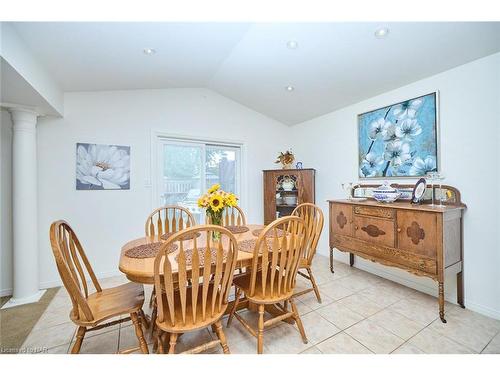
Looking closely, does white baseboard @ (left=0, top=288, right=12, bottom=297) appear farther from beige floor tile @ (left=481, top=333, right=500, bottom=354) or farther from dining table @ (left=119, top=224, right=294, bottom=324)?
beige floor tile @ (left=481, top=333, right=500, bottom=354)

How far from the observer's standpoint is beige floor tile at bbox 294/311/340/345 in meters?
1.60

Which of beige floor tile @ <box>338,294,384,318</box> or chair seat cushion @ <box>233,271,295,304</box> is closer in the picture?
chair seat cushion @ <box>233,271,295,304</box>

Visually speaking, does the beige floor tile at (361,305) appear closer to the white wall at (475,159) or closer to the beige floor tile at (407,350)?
the beige floor tile at (407,350)

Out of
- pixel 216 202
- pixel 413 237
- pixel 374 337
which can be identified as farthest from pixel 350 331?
pixel 216 202

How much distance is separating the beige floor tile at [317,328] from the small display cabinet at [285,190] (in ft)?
5.97

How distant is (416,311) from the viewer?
1925 mm

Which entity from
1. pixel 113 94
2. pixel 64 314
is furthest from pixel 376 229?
pixel 113 94

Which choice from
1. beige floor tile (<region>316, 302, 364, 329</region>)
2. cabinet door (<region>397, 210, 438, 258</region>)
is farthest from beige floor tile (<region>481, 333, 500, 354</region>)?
beige floor tile (<region>316, 302, 364, 329</region>)

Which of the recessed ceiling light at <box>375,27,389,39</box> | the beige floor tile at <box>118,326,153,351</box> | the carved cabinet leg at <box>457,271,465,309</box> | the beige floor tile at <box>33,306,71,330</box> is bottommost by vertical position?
the beige floor tile at <box>118,326,153,351</box>

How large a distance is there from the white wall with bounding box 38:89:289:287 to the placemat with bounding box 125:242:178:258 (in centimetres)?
142

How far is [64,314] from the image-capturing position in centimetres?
194

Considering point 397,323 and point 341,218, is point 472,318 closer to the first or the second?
point 397,323

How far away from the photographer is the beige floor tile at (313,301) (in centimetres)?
202
